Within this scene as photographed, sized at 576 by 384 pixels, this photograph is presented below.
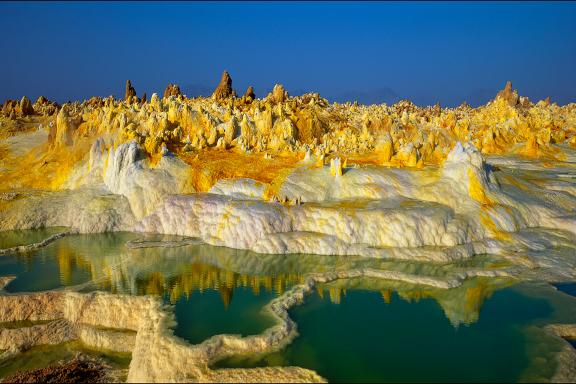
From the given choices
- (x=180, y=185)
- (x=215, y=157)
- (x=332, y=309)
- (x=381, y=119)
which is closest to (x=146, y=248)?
(x=180, y=185)

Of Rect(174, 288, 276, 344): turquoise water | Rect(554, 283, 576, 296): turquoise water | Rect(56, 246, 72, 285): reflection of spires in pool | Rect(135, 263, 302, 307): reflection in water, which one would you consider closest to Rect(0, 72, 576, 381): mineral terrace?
Rect(554, 283, 576, 296): turquoise water

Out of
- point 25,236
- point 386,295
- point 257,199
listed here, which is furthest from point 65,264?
point 386,295

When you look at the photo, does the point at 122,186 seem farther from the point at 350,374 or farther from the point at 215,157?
the point at 350,374

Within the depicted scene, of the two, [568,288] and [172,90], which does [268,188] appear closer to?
[568,288]

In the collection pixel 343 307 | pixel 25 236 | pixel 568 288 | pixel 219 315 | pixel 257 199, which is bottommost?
pixel 219 315

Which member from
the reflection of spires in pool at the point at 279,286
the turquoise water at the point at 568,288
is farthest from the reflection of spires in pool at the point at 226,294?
the turquoise water at the point at 568,288

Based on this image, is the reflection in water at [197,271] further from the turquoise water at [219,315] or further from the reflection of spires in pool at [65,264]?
the turquoise water at [219,315]

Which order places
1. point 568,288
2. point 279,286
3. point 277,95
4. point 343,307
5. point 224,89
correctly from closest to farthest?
point 343,307 < point 568,288 < point 279,286 < point 277,95 < point 224,89
